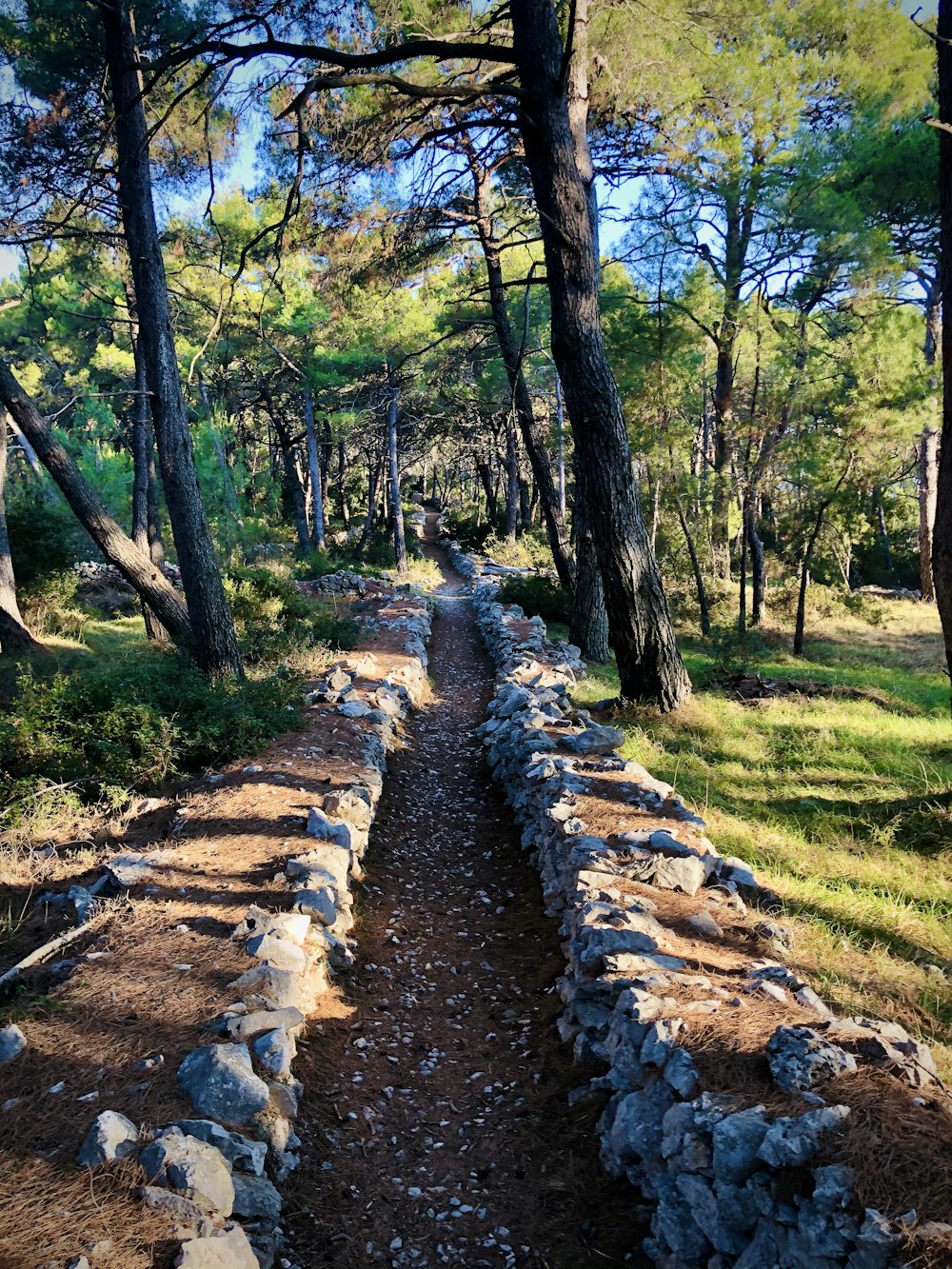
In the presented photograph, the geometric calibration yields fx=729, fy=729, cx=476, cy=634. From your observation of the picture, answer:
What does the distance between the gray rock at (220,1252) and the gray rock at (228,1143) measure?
27 cm

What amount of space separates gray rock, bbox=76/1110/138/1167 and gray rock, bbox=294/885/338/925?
5.27 ft

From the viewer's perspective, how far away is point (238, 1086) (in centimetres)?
282

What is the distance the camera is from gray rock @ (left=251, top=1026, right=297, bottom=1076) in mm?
3045

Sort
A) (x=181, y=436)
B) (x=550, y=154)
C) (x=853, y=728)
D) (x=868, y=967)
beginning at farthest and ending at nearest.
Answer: (x=181, y=436) → (x=853, y=728) → (x=550, y=154) → (x=868, y=967)

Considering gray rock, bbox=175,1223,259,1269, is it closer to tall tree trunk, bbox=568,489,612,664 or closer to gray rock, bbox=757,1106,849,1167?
gray rock, bbox=757,1106,849,1167

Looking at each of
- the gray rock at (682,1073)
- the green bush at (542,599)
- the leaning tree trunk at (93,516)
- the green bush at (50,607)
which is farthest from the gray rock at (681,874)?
the green bush at (50,607)

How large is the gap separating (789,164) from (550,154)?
855 centimetres

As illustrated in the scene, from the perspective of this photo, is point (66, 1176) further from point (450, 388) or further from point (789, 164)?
point (450, 388)

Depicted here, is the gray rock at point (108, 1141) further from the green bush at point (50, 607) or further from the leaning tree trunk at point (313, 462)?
the leaning tree trunk at point (313, 462)

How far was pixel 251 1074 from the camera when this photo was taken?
2885mm

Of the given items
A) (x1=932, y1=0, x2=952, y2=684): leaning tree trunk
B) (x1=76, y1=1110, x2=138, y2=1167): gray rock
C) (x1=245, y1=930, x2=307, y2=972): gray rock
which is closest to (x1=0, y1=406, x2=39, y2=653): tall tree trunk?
(x1=245, y1=930, x2=307, y2=972): gray rock

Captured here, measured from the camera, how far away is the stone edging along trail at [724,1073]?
201 cm

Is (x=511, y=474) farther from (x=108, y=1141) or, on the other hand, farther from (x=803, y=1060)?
(x=108, y=1141)

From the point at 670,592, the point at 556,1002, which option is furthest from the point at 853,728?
the point at 670,592
